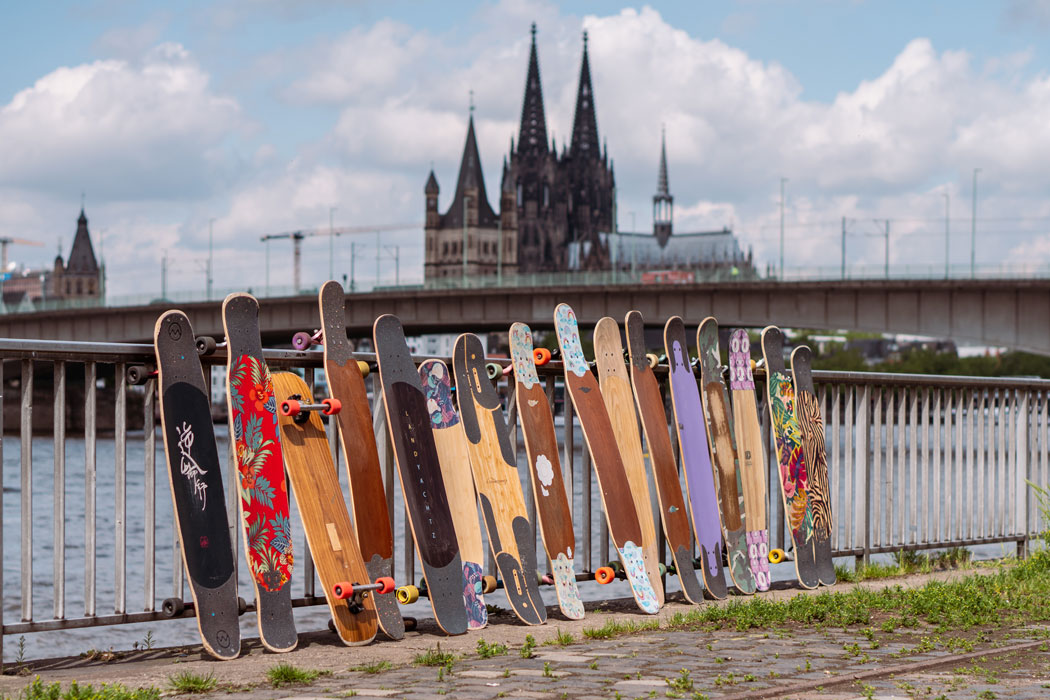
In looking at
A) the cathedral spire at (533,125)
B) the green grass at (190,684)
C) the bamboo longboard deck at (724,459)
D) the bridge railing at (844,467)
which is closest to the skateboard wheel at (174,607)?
the bridge railing at (844,467)

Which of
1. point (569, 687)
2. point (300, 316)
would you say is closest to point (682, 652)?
point (569, 687)

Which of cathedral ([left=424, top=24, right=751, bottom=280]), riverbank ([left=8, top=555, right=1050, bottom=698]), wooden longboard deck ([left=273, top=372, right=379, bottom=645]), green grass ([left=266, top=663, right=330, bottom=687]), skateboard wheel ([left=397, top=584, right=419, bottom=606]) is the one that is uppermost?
cathedral ([left=424, top=24, right=751, bottom=280])

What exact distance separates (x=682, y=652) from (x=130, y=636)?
7918 mm

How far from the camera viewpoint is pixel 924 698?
4.44m

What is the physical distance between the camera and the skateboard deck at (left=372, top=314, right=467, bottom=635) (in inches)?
235

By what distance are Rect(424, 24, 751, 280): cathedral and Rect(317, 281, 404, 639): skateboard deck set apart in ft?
472

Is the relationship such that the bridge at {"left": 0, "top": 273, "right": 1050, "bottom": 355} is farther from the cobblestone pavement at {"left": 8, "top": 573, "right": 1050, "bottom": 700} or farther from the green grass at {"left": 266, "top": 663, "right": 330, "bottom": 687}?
the green grass at {"left": 266, "top": 663, "right": 330, "bottom": 687}

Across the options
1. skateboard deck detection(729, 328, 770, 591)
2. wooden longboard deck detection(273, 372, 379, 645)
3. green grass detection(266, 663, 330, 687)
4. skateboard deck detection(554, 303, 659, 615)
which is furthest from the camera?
skateboard deck detection(729, 328, 770, 591)

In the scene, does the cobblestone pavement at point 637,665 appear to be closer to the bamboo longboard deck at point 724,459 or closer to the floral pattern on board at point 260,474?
the floral pattern on board at point 260,474

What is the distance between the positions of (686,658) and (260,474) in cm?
198

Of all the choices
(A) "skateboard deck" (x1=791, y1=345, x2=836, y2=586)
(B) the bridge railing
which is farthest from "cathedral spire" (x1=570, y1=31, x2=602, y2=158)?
(A) "skateboard deck" (x1=791, y1=345, x2=836, y2=586)

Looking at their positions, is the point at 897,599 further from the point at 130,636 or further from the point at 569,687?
the point at 130,636

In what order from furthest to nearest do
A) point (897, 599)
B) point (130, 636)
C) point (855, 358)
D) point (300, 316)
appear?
point (855, 358), point (300, 316), point (130, 636), point (897, 599)

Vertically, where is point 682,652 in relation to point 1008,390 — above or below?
below
